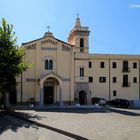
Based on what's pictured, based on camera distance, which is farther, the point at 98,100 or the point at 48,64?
the point at 98,100

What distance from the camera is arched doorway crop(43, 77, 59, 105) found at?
47.3 metres

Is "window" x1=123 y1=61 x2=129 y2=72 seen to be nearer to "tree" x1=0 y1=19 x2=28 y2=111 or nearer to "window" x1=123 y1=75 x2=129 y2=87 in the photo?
"window" x1=123 y1=75 x2=129 y2=87

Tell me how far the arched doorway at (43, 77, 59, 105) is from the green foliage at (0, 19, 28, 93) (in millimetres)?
12230

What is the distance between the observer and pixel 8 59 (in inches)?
1353

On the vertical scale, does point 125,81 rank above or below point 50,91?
above

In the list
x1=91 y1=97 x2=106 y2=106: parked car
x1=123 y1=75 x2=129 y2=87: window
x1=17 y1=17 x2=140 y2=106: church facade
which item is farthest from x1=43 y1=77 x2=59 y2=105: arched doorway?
x1=123 y1=75 x2=129 y2=87: window

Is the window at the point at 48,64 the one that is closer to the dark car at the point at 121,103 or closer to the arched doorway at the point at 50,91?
the arched doorway at the point at 50,91

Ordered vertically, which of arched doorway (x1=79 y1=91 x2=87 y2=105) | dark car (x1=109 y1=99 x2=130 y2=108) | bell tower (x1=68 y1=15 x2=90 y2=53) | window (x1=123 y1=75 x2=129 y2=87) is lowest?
dark car (x1=109 y1=99 x2=130 y2=108)

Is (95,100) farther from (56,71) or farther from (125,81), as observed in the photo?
(56,71)

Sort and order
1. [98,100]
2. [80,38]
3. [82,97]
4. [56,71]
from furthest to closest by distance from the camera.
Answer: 1. [98,100]
2. [80,38]
3. [82,97]
4. [56,71]

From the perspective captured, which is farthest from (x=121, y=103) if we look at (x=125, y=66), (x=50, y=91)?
(x=50, y=91)

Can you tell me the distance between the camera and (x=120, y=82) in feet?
192

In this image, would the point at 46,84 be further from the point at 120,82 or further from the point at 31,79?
the point at 120,82

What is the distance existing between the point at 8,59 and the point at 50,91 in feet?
47.8
